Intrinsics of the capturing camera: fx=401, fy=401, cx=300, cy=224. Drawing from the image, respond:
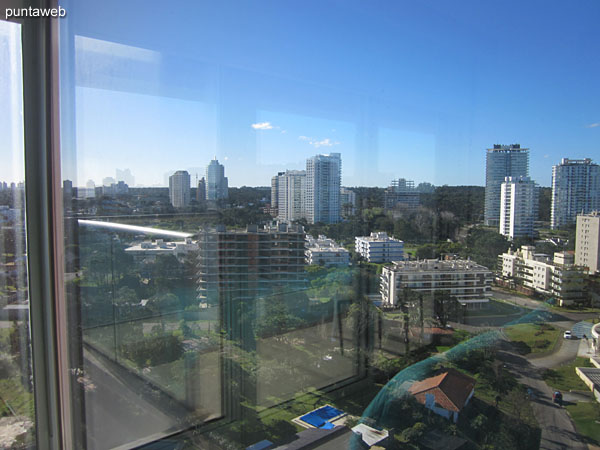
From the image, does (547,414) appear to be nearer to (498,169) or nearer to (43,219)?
(498,169)

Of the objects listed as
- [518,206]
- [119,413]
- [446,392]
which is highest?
[518,206]

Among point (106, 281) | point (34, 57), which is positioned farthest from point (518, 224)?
point (34, 57)

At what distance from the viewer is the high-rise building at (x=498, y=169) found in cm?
100

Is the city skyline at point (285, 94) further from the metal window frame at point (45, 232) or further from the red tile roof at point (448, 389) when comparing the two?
the red tile roof at point (448, 389)

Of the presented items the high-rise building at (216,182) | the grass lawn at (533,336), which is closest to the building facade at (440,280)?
the grass lawn at (533,336)

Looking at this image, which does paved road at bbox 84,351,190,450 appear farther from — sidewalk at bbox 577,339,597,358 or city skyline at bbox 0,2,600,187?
sidewalk at bbox 577,339,597,358

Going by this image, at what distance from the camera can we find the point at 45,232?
4.69ft

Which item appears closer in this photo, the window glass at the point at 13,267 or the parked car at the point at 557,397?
the parked car at the point at 557,397

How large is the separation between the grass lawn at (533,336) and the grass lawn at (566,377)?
0.05m

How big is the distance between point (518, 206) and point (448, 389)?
1.74 feet

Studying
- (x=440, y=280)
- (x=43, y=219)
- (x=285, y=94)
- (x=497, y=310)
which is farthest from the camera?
(x=285, y=94)

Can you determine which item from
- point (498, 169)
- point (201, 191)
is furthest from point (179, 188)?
point (498, 169)

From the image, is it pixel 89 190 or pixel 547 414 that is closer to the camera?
pixel 547 414

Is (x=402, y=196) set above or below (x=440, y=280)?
above
